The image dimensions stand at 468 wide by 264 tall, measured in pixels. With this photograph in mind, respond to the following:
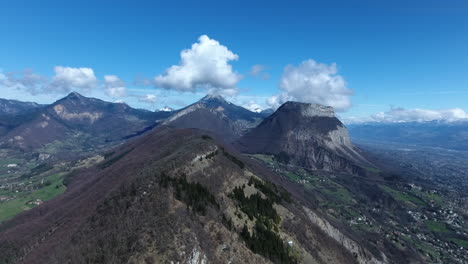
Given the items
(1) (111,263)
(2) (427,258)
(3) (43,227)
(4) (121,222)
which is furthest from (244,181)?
(2) (427,258)

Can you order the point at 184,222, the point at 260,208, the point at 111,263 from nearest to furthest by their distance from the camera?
the point at 111,263 → the point at 184,222 → the point at 260,208

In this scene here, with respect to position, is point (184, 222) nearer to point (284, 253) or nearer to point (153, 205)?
point (153, 205)

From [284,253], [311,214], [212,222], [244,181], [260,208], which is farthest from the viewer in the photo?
[311,214]

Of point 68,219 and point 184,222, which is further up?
point 184,222

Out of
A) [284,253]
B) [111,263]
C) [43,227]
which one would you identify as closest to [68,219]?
[43,227]

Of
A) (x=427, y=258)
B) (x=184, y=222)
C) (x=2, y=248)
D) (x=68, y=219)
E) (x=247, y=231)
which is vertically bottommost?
(x=427, y=258)

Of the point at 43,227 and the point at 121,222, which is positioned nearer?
the point at 121,222

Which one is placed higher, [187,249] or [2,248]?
[187,249]

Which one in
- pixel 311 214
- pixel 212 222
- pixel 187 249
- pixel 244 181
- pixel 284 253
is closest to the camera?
pixel 187 249

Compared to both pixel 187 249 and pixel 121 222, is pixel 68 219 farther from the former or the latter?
pixel 187 249
